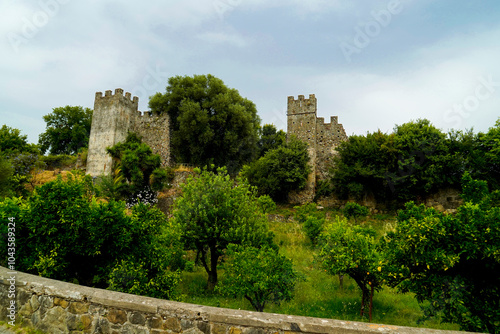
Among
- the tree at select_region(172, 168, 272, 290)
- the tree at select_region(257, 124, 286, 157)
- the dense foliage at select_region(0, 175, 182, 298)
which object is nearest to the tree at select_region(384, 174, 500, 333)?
the dense foliage at select_region(0, 175, 182, 298)

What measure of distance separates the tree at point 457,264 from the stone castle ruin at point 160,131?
2465 centimetres

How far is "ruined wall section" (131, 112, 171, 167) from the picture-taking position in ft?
109

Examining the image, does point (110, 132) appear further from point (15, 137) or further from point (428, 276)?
point (428, 276)

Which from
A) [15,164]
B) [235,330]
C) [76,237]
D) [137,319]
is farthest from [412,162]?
[15,164]

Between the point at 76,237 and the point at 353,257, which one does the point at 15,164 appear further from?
the point at 353,257

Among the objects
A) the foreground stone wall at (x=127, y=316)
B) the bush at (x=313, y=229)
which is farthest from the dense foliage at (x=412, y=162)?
the foreground stone wall at (x=127, y=316)

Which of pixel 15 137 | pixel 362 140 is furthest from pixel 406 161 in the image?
pixel 15 137

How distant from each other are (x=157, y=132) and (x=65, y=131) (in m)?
21.7

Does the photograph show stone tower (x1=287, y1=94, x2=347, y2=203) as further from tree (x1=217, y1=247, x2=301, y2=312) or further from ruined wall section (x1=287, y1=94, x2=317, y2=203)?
tree (x1=217, y1=247, x2=301, y2=312)

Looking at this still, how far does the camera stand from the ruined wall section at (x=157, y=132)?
3309 cm

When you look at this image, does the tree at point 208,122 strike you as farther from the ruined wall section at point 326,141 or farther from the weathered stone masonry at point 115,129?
the ruined wall section at point 326,141

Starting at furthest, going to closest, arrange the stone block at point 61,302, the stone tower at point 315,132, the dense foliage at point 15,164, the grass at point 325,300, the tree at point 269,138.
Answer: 1. the tree at point 269,138
2. the stone tower at point 315,132
3. the dense foliage at point 15,164
4. the grass at point 325,300
5. the stone block at point 61,302

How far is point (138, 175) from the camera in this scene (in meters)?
27.1

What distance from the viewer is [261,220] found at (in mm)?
14883
